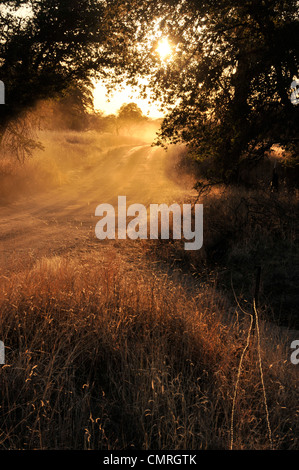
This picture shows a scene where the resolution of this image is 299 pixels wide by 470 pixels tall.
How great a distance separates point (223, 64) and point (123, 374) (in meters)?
6.29

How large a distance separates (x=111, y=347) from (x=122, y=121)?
64270 millimetres

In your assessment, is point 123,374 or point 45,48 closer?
point 123,374

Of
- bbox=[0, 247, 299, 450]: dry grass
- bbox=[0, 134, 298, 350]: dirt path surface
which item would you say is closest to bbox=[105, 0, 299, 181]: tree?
bbox=[0, 134, 298, 350]: dirt path surface

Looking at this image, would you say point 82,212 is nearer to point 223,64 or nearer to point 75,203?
point 75,203

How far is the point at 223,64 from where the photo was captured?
713 cm

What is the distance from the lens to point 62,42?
11.6m

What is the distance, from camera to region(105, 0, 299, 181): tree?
6855 millimetres

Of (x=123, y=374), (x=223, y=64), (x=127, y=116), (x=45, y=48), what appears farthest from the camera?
(x=127, y=116)

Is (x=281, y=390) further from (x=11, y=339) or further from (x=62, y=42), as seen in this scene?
(x=62, y=42)

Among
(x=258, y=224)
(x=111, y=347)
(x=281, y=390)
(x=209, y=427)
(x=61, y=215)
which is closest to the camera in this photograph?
(x=209, y=427)

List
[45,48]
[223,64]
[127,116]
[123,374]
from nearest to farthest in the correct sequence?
[123,374]
[223,64]
[45,48]
[127,116]

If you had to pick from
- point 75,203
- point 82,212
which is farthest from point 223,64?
point 75,203
